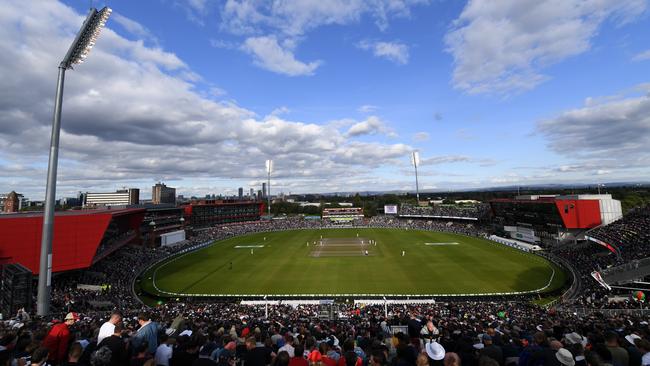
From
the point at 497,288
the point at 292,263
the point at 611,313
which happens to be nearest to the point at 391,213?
the point at 292,263

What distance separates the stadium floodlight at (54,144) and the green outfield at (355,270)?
18704 mm

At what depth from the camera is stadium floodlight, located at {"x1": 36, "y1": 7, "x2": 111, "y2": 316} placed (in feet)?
40.7

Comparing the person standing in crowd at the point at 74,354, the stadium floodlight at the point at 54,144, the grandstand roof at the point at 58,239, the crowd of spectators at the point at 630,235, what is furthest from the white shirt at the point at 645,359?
the grandstand roof at the point at 58,239

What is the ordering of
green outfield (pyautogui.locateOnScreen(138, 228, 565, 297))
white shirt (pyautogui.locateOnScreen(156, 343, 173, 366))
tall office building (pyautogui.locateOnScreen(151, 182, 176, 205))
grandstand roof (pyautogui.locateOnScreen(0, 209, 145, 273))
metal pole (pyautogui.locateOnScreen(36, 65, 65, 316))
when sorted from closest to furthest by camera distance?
white shirt (pyautogui.locateOnScreen(156, 343, 173, 366)) < metal pole (pyautogui.locateOnScreen(36, 65, 65, 316)) < grandstand roof (pyautogui.locateOnScreen(0, 209, 145, 273)) < green outfield (pyautogui.locateOnScreen(138, 228, 565, 297)) < tall office building (pyautogui.locateOnScreen(151, 182, 176, 205))

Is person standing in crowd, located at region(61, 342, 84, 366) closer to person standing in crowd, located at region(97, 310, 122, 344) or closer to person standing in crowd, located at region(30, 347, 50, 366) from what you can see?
person standing in crowd, located at region(30, 347, 50, 366)

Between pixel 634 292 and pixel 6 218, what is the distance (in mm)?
51998

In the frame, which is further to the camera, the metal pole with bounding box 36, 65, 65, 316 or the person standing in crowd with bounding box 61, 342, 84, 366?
the metal pole with bounding box 36, 65, 65, 316

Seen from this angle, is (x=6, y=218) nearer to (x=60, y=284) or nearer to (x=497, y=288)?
Result: (x=60, y=284)

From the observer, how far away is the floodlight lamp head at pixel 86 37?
13586 mm

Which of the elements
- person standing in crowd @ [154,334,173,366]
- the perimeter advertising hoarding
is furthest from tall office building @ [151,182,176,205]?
person standing in crowd @ [154,334,173,366]

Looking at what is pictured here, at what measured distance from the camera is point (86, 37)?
555 inches

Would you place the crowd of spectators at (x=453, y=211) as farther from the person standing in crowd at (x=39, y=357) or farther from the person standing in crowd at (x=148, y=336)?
the person standing in crowd at (x=39, y=357)

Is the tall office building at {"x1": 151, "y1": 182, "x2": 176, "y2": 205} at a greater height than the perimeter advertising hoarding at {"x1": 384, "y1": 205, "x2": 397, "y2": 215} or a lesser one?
greater

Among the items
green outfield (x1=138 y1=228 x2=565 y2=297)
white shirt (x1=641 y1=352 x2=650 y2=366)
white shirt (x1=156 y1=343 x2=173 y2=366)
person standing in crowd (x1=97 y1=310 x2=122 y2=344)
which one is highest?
person standing in crowd (x1=97 y1=310 x2=122 y2=344)
